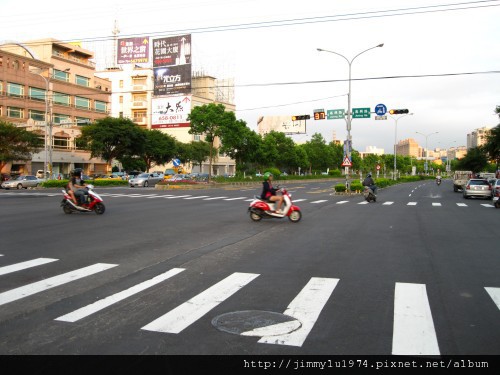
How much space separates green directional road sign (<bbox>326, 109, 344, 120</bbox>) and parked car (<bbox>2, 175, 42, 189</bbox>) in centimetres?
2821

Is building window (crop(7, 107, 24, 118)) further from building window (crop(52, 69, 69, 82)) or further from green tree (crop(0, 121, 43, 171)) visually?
green tree (crop(0, 121, 43, 171))

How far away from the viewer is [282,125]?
89562 mm

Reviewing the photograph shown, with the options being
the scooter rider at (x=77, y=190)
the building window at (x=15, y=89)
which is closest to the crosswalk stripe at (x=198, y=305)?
the scooter rider at (x=77, y=190)

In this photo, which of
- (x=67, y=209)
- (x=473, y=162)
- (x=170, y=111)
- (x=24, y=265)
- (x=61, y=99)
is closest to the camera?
(x=24, y=265)

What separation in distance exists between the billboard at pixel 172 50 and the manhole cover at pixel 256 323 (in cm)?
5579

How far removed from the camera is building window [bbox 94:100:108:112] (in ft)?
235

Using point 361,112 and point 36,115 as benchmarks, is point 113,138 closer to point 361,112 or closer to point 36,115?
point 36,115

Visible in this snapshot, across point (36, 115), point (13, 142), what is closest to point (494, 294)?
point (13, 142)

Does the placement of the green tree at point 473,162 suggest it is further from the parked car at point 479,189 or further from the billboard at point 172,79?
the parked car at point 479,189

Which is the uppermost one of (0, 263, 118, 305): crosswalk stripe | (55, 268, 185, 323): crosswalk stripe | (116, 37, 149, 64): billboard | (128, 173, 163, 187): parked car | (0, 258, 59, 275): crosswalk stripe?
(116, 37, 149, 64): billboard

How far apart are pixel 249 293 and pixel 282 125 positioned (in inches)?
3342

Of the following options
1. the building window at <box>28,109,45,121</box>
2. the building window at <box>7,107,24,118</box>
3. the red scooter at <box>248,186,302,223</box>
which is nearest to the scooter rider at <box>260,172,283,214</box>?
the red scooter at <box>248,186,302,223</box>

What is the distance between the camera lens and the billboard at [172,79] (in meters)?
56.5
